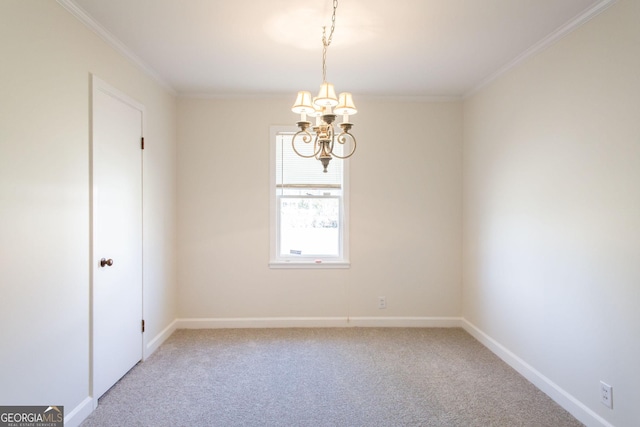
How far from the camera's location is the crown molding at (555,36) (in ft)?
6.62

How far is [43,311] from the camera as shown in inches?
71.7

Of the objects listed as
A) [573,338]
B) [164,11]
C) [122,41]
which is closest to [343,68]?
[164,11]

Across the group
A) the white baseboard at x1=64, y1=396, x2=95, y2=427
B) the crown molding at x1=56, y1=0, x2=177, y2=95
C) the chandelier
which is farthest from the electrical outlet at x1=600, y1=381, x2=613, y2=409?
the crown molding at x1=56, y1=0, x2=177, y2=95

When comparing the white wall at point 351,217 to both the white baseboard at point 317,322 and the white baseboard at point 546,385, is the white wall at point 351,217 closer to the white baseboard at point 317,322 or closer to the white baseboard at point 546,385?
the white baseboard at point 317,322

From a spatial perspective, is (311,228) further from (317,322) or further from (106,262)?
(106,262)

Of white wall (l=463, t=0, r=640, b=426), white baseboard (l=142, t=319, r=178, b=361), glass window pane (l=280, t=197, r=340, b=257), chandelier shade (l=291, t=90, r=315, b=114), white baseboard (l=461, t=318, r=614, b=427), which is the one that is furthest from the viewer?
glass window pane (l=280, t=197, r=340, b=257)

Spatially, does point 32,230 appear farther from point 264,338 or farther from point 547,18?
point 547,18

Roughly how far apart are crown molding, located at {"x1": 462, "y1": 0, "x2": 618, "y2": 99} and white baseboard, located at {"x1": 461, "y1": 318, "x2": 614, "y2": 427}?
2.49 m

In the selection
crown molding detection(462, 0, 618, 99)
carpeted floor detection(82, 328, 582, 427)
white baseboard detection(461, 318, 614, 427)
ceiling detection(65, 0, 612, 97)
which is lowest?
carpeted floor detection(82, 328, 582, 427)

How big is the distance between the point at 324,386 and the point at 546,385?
5.43 ft

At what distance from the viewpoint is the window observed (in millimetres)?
3756

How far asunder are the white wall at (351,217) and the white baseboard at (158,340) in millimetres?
220

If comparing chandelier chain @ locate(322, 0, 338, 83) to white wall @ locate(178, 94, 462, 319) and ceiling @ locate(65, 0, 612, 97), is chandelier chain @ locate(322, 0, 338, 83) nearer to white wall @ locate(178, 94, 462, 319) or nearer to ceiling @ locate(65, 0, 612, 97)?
ceiling @ locate(65, 0, 612, 97)

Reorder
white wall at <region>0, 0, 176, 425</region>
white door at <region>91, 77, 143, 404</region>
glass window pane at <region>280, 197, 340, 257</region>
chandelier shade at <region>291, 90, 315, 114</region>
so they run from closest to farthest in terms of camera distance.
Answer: white wall at <region>0, 0, 176, 425</region> → chandelier shade at <region>291, 90, 315, 114</region> → white door at <region>91, 77, 143, 404</region> → glass window pane at <region>280, 197, 340, 257</region>
